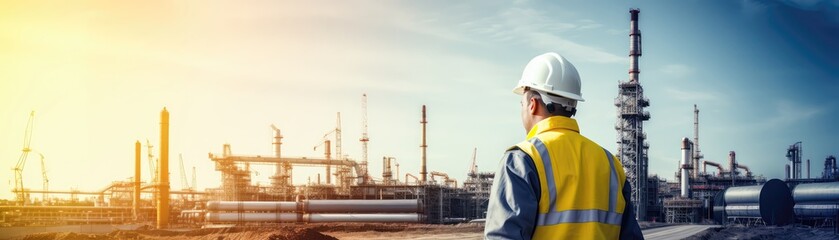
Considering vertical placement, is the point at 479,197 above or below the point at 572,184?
below

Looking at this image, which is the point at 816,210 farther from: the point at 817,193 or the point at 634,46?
the point at 634,46

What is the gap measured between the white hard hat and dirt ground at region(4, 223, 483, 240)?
1420 inches

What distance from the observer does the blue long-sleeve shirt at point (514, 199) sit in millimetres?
2998

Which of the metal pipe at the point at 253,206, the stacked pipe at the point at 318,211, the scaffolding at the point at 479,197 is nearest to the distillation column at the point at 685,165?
the scaffolding at the point at 479,197

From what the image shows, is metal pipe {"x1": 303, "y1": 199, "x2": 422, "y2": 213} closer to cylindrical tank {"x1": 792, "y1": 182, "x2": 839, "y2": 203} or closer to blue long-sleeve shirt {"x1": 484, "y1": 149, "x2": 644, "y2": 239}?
cylindrical tank {"x1": 792, "y1": 182, "x2": 839, "y2": 203}

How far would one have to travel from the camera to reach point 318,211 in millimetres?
76812

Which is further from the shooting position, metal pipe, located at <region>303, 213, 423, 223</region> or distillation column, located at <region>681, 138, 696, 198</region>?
distillation column, located at <region>681, 138, 696, 198</region>

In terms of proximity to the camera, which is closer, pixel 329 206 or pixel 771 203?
pixel 771 203

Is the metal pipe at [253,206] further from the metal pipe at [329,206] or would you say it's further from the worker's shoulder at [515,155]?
the worker's shoulder at [515,155]

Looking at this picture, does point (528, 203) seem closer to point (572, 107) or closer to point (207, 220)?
point (572, 107)

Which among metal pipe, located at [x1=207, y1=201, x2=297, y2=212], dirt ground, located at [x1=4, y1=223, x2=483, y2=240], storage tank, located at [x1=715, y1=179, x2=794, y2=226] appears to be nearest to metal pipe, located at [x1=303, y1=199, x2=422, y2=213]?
dirt ground, located at [x1=4, y1=223, x2=483, y2=240]

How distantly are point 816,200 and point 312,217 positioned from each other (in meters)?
44.4

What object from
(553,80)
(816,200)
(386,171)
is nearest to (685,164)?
(816,200)

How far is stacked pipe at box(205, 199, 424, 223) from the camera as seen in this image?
73625 millimetres
